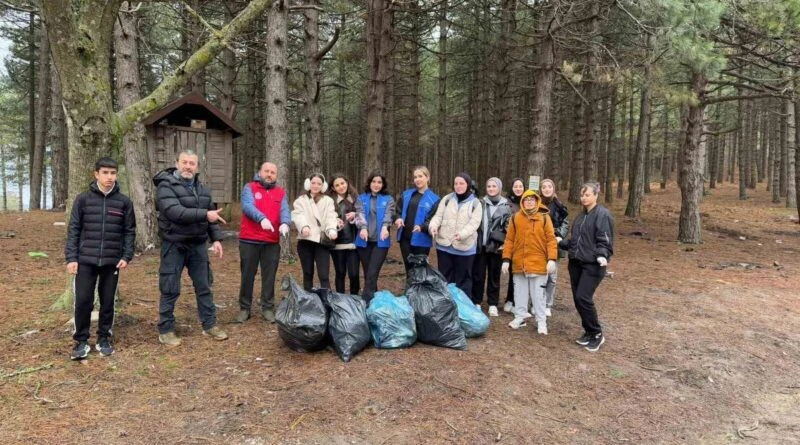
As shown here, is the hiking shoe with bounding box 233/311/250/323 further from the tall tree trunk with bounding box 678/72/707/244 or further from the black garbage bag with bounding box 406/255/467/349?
the tall tree trunk with bounding box 678/72/707/244

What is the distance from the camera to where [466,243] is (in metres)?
5.57

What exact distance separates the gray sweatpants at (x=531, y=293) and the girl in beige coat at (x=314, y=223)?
7.29ft

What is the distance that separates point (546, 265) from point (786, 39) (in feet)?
26.6

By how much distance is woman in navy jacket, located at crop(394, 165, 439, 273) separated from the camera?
5824 mm

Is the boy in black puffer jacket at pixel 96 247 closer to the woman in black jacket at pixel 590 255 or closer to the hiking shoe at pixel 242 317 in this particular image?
the hiking shoe at pixel 242 317

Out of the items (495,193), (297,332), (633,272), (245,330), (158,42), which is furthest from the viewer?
(158,42)

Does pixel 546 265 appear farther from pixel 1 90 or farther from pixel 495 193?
pixel 1 90

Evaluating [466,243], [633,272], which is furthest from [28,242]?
[633,272]

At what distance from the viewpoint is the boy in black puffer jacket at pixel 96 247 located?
160 inches

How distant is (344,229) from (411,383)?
221cm

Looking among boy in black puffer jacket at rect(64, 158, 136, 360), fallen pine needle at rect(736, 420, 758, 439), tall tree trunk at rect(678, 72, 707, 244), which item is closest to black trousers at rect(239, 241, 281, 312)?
boy in black puffer jacket at rect(64, 158, 136, 360)

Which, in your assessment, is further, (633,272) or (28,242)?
(28,242)

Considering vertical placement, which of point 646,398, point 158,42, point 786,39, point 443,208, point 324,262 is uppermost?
point 158,42

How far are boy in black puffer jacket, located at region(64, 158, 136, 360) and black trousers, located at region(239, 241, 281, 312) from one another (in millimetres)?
1228
